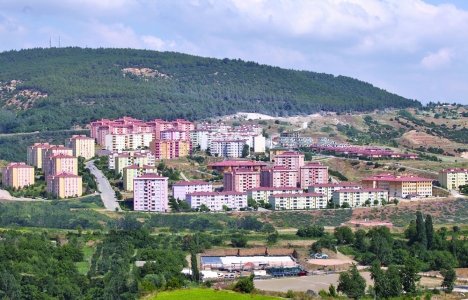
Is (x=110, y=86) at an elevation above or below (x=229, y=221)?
above

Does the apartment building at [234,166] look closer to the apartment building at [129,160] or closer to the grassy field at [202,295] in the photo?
the apartment building at [129,160]

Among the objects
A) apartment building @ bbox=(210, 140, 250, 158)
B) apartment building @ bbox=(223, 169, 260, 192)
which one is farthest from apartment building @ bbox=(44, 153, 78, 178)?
apartment building @ bbox=(210, 140, 250, 158)

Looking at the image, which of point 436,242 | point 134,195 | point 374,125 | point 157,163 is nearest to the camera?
point 436,242

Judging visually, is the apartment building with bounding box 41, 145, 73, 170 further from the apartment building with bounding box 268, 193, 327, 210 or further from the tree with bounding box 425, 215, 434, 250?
the tree with bounding box 425, 215, 434, 250

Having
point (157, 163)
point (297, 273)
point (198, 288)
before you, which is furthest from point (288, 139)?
point (198, 288)

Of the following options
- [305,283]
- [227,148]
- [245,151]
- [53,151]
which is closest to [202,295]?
[305,283]

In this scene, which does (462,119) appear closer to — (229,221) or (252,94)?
(252,94)

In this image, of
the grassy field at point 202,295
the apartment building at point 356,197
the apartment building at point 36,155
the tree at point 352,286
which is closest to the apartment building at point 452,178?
the apartment building at point 356,197
